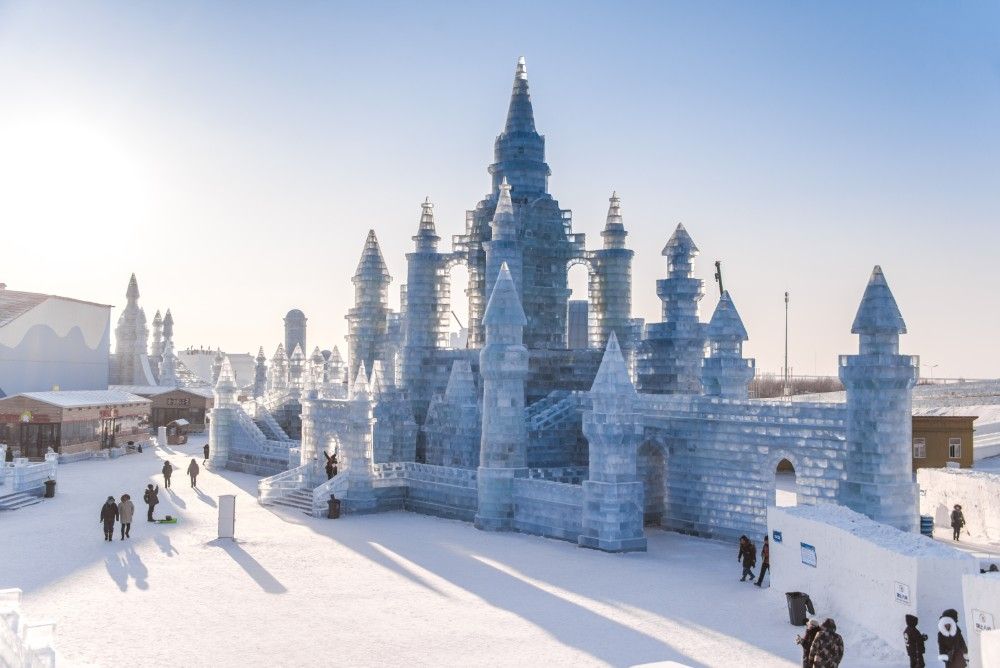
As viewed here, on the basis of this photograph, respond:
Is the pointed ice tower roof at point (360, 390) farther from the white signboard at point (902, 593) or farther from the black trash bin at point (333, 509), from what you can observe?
the white signboard at point (902, 593)

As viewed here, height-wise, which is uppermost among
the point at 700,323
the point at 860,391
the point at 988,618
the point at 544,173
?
the point at 544,173

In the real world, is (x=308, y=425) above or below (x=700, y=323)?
below

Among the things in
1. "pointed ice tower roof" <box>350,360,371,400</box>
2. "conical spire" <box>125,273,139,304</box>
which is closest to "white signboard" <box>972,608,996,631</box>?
"pointed ice tower roof" <box>350,360,371,400</box>

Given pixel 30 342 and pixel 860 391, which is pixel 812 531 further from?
pixel 30 342

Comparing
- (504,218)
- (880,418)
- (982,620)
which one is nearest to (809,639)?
(982,620)

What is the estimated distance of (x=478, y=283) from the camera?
42.3 metres

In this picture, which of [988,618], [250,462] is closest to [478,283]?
[250,462]

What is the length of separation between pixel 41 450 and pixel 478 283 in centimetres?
2713

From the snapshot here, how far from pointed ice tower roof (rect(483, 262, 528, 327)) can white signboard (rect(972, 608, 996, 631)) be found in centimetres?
1948

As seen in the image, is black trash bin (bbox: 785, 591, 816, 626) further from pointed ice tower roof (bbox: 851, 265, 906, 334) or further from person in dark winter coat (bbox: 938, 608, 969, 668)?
pointed ice tower roof (bbox: 851, 265, 906, 334)

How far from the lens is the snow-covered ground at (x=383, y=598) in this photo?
1585cm

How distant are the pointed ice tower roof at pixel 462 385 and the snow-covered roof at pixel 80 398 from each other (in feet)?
85.4

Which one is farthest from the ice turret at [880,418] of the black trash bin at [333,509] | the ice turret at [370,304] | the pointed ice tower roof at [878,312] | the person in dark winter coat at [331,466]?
the ice turret at [370,304]

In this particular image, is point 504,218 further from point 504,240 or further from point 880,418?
point 880,418
